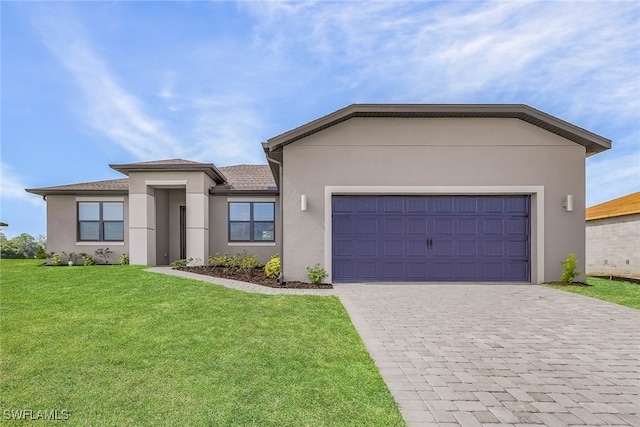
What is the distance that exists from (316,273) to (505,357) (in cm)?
592

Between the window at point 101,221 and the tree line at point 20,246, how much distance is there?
28.9 ft

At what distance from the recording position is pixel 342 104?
954 centimetres

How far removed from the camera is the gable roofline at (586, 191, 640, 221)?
501 inches

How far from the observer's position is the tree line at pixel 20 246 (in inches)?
827

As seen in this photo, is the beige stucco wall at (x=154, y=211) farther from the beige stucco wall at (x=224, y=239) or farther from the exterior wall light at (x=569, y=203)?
the exterior wall light at (x=569, y=203)

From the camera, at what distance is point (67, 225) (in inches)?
560

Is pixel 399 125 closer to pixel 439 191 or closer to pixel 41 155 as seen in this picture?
pixel 439 191

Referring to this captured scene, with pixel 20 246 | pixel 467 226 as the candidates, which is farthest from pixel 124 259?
pixel 20 246

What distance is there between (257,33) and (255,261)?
8456 millimetres

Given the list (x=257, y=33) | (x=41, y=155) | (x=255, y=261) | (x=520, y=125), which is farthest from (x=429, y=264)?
(x=41, y=155)

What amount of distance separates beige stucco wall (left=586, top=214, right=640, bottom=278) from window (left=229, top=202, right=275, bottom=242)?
1419cm

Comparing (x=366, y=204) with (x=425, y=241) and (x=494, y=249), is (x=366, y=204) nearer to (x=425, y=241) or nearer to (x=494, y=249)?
(x=425, y=241)

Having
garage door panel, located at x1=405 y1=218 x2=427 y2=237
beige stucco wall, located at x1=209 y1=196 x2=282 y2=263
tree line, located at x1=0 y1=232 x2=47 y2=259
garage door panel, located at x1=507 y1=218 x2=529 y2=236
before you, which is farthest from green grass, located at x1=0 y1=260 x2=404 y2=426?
tree line, located at x1=0 y1=232 x2=47 y2=259

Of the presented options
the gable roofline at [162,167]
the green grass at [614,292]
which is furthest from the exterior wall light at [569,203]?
the gable roofline at [162,167]
